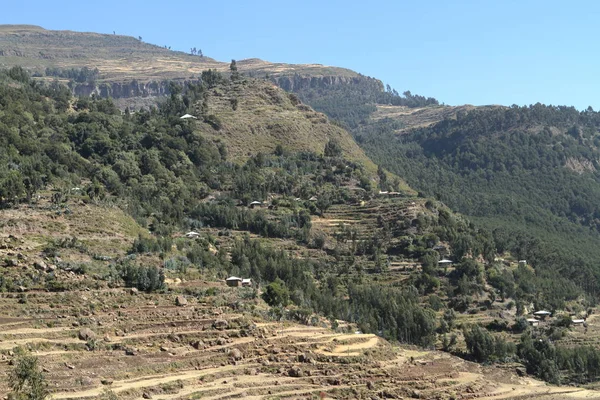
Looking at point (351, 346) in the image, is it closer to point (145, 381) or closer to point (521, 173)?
point (145, 381)

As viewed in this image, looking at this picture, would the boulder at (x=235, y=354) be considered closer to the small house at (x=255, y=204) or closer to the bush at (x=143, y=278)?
the bush at (x=143, y=278)

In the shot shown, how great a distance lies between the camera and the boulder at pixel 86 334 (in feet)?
128

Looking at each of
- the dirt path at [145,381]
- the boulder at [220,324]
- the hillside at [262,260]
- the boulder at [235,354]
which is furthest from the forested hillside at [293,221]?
the dirt path at [145,381]

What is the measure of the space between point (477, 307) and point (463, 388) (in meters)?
25.5

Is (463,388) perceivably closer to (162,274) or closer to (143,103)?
(162,274)

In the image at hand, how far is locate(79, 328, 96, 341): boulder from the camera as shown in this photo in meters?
39.1

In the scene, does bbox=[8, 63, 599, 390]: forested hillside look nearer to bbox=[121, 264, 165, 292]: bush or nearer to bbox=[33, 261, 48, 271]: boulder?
bbox=[121, 264, 165, 292]: bush

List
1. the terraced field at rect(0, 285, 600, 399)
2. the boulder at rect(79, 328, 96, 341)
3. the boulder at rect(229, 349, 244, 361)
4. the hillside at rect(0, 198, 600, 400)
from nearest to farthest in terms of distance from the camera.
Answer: the terraced field at rect(0, 285, 600, 399) → the hillside at rect(0, 198, 600, 400) → the boulder at rect(79, 328, 96, 341) → the boulder at rect(229, 349, 244, 361)

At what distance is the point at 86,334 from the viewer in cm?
3922

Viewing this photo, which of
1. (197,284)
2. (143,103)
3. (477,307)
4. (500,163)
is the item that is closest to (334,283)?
(477,307)

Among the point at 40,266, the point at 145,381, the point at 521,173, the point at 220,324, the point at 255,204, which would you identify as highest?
the point at 521,173

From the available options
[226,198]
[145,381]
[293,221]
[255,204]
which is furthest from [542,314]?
[145,381]

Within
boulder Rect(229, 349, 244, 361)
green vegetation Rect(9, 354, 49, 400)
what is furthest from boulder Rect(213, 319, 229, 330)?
green vegetation Rect(9, 354, 49, 400)

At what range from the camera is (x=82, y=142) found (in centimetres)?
8350
